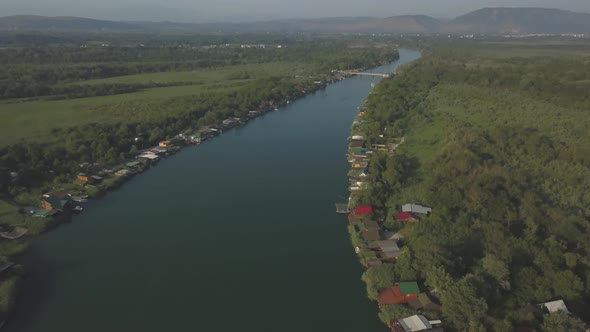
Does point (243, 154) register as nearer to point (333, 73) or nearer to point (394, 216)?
point (394, 216)

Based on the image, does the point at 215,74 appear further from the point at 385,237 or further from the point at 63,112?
the point at 385,237

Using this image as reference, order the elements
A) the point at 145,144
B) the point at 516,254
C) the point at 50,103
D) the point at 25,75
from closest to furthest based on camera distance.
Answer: the point at 516,254
the point at 145,144
the point at 50,103
the point at 25,75

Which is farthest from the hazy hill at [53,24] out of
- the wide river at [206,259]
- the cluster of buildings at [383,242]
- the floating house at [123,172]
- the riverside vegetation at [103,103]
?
the cluster of buildings at [383,242]

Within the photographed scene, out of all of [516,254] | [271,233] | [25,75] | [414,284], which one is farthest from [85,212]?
[25,75]

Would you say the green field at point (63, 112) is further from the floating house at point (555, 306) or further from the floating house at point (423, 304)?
the floating house at point (555, 306)

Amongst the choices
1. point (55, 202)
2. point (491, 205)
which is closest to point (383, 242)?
point (491, 205)

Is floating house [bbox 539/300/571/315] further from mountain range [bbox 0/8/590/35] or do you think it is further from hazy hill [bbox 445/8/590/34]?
hazy hill [bbox 445/8/590/34]
